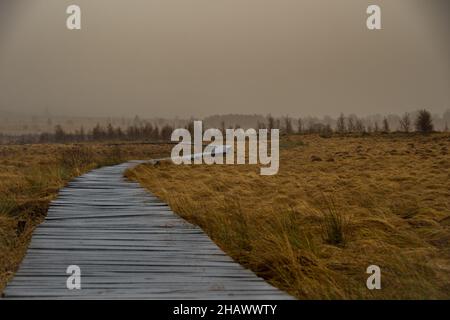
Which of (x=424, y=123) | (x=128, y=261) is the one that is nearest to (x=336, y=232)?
(x=128, y=261)

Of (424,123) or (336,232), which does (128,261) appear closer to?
(336,232)

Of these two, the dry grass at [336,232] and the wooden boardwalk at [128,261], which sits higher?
the wooden boardwalk at [128,261]

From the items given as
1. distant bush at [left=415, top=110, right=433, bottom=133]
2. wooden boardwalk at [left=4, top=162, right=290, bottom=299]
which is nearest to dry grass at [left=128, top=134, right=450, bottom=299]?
wooden boardwalk at [left=4, top=162, right=290, bottom=299]

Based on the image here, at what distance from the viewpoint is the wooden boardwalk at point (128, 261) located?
13.3ft

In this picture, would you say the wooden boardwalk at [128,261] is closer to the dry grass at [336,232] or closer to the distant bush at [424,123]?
the dry grass at [336,232]

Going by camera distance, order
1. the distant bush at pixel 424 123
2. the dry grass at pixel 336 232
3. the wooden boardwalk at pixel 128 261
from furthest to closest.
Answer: the distant bush at pixel 424 123, the dry grass at pixel 336 232, the wooden boardwalk at pixel 128 261

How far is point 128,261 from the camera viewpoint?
16.4 ft

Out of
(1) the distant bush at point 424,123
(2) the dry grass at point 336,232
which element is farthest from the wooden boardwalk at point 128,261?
(1) the distant bush at point 424,123

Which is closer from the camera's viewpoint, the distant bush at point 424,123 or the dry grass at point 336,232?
the dry grass at point 336,232

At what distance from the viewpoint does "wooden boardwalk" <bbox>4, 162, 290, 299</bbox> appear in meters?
4.04

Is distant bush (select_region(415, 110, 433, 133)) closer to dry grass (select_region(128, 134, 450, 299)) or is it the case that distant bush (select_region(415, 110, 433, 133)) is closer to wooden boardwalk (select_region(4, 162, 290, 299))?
dry grass (select_region(128, 134, 450, 299))

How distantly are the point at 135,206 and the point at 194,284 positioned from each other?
4.57m
